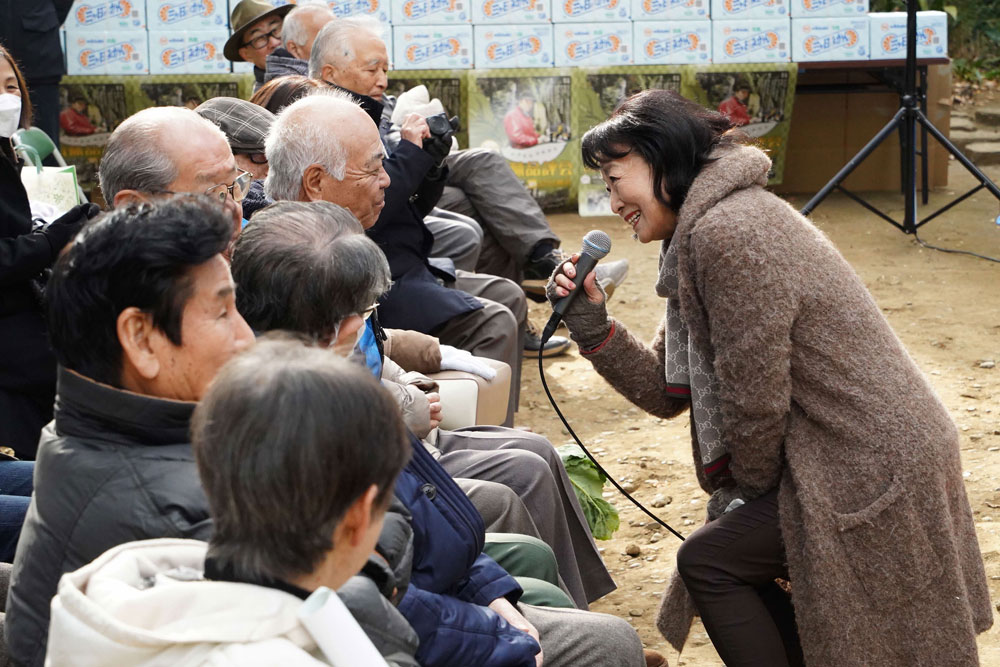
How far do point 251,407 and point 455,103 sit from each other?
6745mm

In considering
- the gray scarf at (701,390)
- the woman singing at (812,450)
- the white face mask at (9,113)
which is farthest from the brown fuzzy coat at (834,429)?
the white face mask at (9,113)

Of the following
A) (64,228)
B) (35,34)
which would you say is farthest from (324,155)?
(35,34)

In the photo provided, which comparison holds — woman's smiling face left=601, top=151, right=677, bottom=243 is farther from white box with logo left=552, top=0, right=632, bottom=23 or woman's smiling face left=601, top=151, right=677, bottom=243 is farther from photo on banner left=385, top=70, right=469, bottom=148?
white box with logo left=552, top=0, right=632, bottom=23

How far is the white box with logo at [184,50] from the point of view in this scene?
7387 mm

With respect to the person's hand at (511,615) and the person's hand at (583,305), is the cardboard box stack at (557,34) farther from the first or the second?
the person's hand at (511,615)

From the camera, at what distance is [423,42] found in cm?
760

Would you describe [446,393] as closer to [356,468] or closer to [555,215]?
[356,468]

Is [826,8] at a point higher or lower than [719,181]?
higher

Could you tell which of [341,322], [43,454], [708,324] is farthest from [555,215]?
[43,454]

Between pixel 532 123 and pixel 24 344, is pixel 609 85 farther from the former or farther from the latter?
pixel 24 344

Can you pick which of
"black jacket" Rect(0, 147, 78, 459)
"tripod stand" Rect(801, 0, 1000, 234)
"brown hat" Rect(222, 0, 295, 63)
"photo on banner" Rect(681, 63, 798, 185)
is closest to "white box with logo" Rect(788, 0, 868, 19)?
"photo on banner" Rect(681, 63, 798, 185)

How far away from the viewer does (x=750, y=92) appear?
786 cm

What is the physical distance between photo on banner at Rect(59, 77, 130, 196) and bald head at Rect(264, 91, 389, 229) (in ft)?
15.6

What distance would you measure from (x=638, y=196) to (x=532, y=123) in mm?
5276
